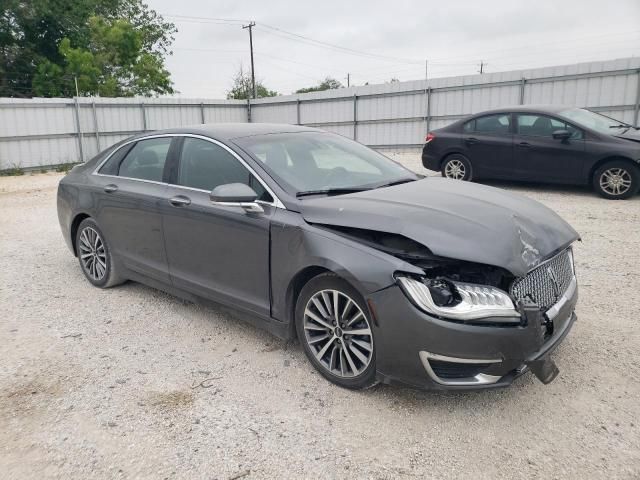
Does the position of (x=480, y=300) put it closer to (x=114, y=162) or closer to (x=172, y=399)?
(x=172, y=399)

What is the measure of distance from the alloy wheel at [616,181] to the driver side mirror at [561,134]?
0.83m

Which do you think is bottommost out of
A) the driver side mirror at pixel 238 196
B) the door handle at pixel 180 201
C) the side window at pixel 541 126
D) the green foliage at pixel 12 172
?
the green foliage at pixel 12 172

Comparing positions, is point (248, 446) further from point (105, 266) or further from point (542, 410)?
point (105, 266)

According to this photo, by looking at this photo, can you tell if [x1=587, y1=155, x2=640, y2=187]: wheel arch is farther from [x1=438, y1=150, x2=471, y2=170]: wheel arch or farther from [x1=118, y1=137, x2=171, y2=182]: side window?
[x1=118, y1=137, x2=171, y2=182]: side window

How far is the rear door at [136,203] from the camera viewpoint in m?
4.24

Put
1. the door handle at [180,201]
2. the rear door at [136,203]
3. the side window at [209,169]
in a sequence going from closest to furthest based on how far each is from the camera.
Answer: the side window at [209,169]
the door handle at [180,201]
the rear door at [136,203]

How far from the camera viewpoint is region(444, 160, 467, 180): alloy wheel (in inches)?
398

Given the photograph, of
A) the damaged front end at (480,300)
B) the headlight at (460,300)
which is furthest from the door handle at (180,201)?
the headlight at (460,300)

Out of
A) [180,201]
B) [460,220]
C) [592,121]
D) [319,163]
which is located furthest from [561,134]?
[180,201]

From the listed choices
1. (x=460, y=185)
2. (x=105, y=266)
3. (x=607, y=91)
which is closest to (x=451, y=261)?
(x=460, y=185)

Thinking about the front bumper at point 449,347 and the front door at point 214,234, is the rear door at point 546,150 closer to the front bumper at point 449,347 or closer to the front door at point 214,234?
the front bumper at point 449,347

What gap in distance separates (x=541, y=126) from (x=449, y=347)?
24.6 feet

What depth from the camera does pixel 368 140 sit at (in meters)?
19.1

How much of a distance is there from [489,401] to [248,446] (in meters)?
1.37
